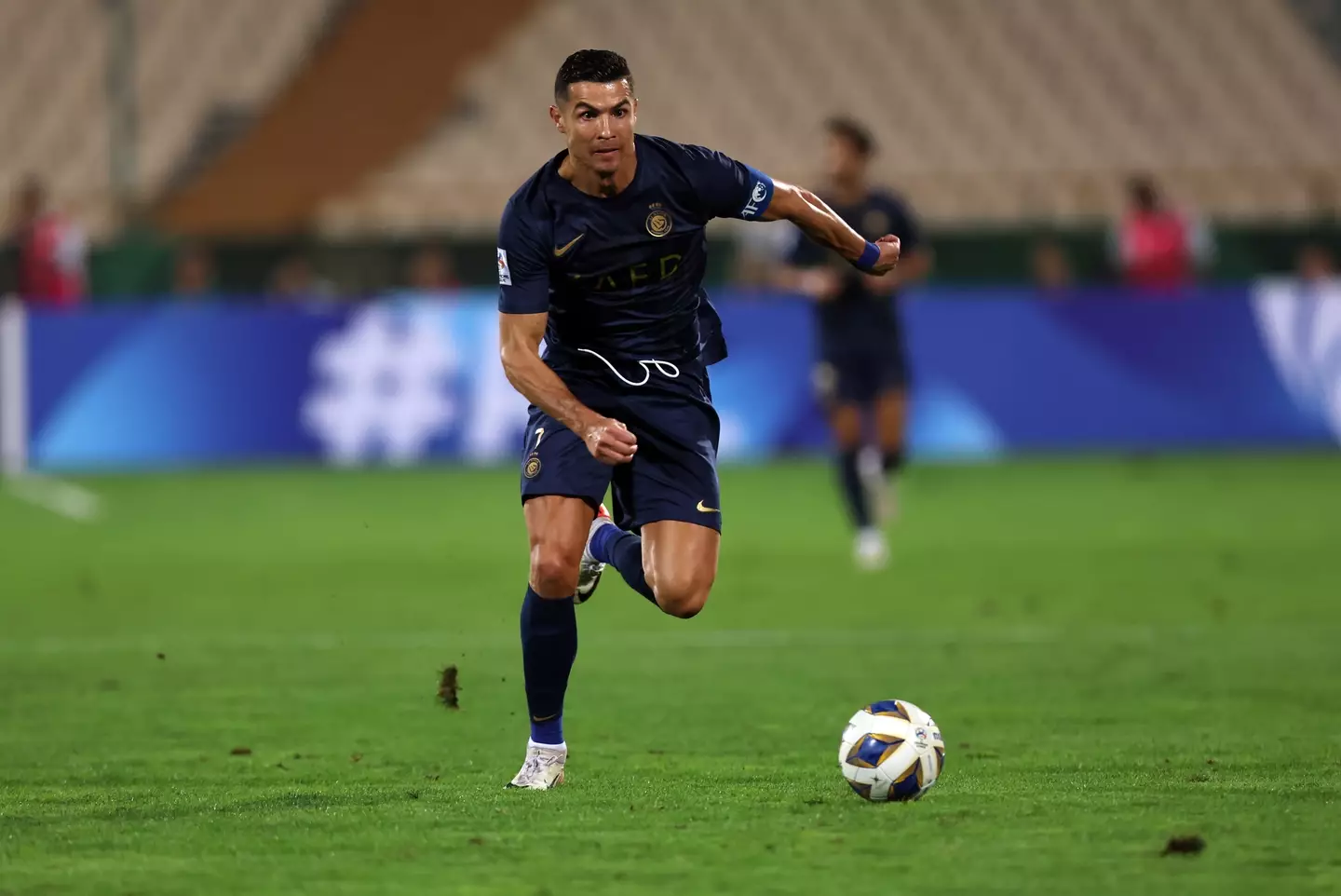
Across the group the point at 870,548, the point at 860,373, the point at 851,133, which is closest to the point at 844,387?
the point at 860,373

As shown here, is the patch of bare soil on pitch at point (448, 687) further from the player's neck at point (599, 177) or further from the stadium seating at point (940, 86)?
the stadium seating at point (940, 86)

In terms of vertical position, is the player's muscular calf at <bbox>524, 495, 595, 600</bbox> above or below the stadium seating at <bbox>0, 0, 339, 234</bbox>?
below

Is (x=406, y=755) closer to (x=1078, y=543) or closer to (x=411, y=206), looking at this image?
(x=1078, y=543)

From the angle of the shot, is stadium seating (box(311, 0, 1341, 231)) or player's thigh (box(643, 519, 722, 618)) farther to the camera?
stadium seating (box(311, 0, 1341, 231))

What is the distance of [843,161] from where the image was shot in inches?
478

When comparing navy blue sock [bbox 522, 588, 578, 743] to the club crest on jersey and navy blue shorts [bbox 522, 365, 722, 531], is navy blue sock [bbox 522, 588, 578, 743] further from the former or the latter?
the club crest on jersey

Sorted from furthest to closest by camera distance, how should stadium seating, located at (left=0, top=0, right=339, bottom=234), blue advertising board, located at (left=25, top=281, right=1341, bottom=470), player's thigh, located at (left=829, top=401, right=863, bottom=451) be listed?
1. stadium seating, located at (left=0, top=0, right=339, bottom=234)
2. blue advertising board, located at (left=25, top=281, right=1341, bottom=470)
3. player's thigh, located at (left=829, top=401, right=863, bottom=451)

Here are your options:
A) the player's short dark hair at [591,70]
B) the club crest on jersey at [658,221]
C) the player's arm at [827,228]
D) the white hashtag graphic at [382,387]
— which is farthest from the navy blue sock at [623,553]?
the white hashtag graphic at [382,387]

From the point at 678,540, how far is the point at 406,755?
3.74 feet

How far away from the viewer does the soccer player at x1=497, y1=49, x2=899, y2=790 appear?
627cm

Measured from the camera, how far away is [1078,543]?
13625 mm

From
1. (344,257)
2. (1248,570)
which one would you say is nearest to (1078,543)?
(1248,570)

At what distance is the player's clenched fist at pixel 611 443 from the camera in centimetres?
614

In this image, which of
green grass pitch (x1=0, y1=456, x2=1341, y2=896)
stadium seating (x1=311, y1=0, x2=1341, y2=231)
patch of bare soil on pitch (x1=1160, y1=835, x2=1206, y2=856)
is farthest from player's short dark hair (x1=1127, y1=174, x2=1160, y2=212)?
patch of bare soil on pitch (x1=1160, y1=835, x2=1206, y2=856)
